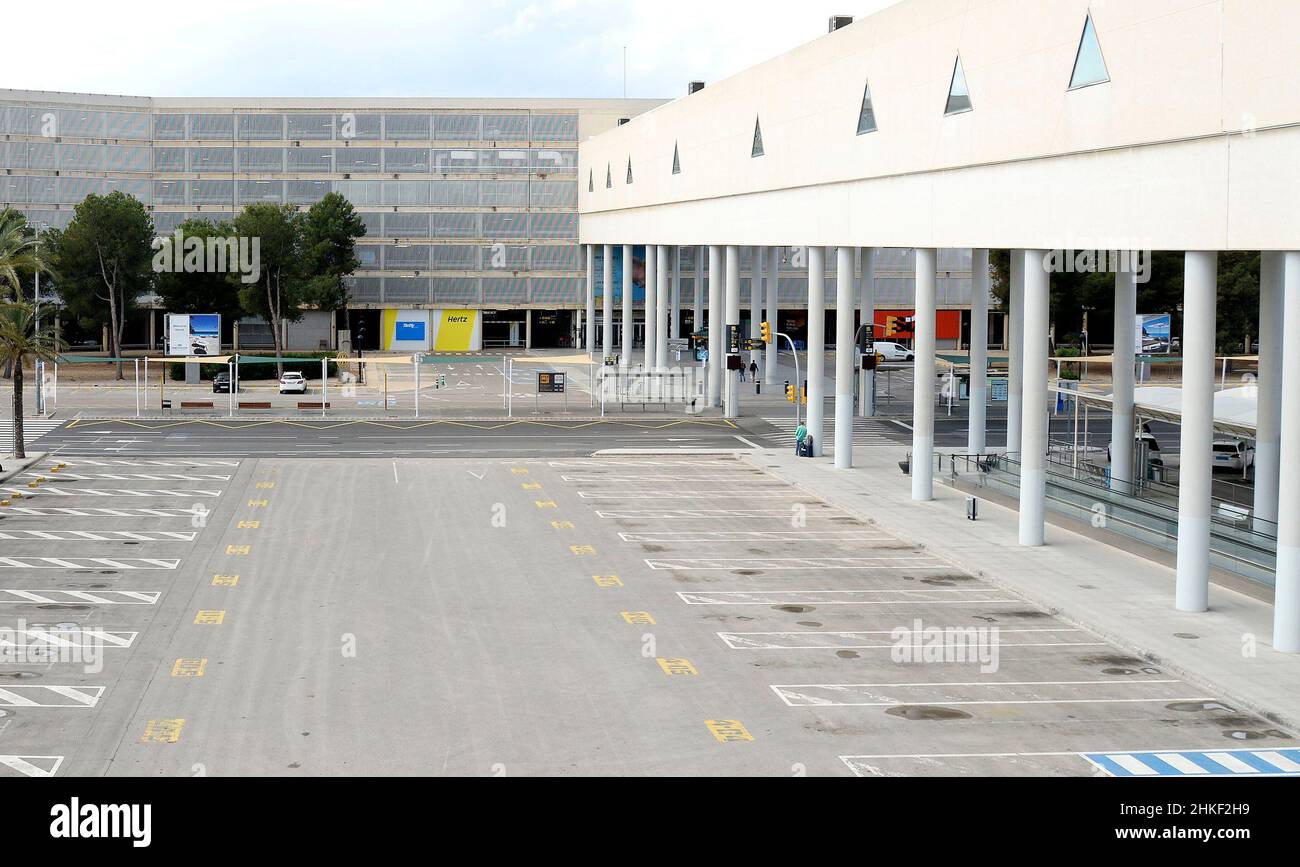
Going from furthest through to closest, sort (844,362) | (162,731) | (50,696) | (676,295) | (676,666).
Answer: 1. (676,295)
2. (844,362)
3. (676,666)
4. (50,696)
5. (162,731)

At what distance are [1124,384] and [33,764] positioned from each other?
34317 mm

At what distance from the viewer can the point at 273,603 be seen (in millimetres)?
31875

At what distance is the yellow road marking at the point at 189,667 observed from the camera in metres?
26.1

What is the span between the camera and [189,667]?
2662 cm

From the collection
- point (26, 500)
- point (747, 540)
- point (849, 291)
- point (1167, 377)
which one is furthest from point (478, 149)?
point (747, 540)

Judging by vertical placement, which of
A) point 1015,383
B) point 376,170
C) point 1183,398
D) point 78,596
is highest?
point 376,170

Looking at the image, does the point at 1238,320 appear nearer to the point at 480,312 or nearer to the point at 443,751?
the point at 480,312

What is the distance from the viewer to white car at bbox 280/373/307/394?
8144 cm

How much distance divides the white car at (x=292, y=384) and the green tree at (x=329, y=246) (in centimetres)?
2228

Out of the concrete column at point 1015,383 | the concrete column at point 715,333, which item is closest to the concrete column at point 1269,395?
the concrete column at point 1015,383

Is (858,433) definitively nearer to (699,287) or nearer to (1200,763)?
(699,287)

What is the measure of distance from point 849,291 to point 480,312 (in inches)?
2709

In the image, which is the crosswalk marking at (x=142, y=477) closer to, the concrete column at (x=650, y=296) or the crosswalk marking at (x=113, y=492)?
the crosswalk marking at (x=113, y=492)

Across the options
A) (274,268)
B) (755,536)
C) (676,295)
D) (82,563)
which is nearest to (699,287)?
(676,295)
